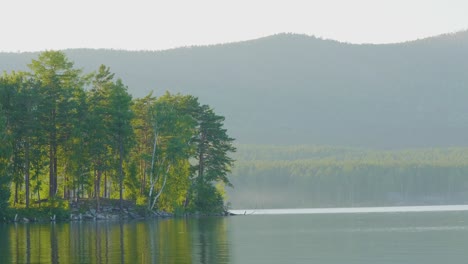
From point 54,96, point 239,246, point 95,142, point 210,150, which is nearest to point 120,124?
point 95,142

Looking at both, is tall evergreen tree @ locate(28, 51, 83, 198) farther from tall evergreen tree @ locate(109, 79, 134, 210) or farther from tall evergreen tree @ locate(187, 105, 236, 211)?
tall evergreen tree @ locate(187, 105, 236, 211)

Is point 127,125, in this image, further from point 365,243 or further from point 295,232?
point 365,243

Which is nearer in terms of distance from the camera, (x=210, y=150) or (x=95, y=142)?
(x=95, y=142)

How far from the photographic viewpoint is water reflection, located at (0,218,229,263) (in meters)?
45.2

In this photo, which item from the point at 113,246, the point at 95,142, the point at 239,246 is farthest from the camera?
the point at 95,142

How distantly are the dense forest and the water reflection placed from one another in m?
21.7

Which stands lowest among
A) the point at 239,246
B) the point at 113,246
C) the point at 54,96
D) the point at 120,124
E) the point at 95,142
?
the point at 239,246

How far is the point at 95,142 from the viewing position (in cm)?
10038

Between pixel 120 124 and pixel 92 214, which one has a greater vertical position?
pixel 120 124

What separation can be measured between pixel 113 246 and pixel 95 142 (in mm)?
48153

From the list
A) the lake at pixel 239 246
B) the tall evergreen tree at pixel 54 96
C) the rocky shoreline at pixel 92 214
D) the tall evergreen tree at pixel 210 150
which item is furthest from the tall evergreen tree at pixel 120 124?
the lake at pixel 239 246

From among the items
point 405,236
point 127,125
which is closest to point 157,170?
point 127,125

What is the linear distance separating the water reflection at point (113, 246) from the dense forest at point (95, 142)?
21696mm

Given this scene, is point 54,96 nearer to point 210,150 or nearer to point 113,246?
point 210,150
